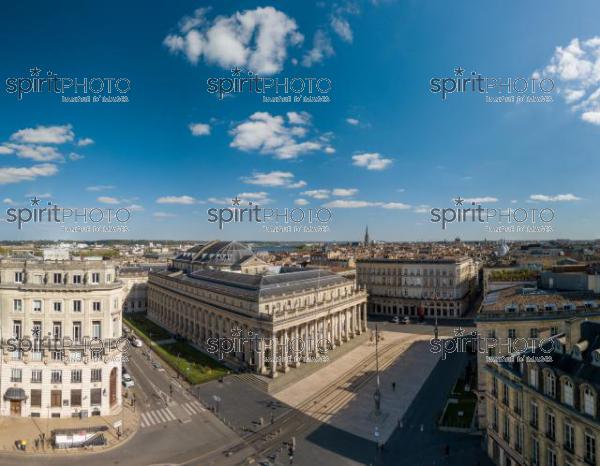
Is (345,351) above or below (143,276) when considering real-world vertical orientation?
below

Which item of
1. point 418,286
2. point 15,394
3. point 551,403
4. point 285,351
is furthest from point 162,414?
point 418,286

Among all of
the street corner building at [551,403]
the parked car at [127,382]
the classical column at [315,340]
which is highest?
the street corner building at [551,403]

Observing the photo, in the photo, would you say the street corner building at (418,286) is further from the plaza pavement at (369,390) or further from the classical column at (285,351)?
the classical column at (285,351)

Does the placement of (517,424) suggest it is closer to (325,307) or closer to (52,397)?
(325,307)

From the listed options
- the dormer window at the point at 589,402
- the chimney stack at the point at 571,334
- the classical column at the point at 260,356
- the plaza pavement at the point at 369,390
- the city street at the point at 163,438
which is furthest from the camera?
the classical column at the point at 260,356

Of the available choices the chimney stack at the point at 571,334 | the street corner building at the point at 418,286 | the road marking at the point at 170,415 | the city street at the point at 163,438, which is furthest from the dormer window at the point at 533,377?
the street corner building at the point at 418,286

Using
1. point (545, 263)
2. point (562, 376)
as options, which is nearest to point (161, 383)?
point (562, 376)

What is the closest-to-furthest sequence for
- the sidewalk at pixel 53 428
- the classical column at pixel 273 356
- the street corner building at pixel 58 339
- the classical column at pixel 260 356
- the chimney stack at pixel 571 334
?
the chimney stack at pixel 571 334 → the sidewalk at pixel 53 428 → the street corner building at pixel 58 339 → the classical column at pixel 273 356 → the classical column at pixel 260 356
